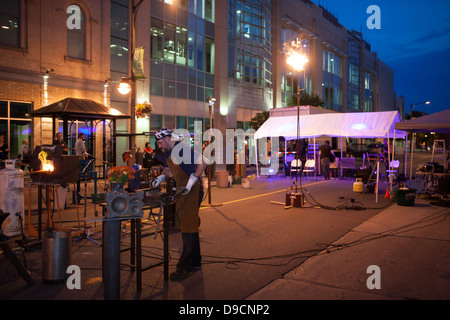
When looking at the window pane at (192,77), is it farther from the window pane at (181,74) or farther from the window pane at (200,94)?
the window pane at (200,94)

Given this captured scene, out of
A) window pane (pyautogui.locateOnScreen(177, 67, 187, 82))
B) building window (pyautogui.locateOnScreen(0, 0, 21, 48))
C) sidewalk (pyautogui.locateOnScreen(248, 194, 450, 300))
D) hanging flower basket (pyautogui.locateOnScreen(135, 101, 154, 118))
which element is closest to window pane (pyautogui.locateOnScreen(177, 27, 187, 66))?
window pane (pyautogui.locateOnScreen(177, 67, 187, 82))

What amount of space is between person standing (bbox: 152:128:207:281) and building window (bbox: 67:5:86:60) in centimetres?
1636

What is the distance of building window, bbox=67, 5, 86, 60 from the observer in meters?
19.2

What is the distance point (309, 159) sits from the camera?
23.0 m

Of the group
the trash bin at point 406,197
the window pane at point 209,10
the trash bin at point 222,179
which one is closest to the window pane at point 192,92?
the window pane at point 209,10

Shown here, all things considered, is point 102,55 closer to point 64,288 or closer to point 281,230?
point 281,230

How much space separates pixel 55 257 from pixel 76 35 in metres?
17.4

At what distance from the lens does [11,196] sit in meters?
7.78

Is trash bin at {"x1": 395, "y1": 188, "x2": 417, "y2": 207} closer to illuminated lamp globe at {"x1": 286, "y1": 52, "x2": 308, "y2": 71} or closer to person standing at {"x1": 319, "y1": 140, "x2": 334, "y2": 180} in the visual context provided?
illuminated lamp globe at {"x1": 286, "y1": 52, "x2": 308, "y2": 71}

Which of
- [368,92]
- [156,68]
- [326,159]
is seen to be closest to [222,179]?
[326,159]

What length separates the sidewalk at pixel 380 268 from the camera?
4.69 metres

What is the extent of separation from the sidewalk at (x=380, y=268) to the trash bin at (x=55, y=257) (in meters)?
2.70
